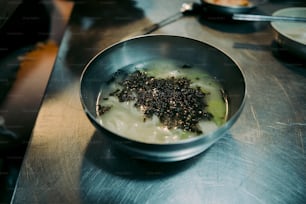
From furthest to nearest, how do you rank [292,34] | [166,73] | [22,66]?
[22,66] → [292,34] → [166,73]

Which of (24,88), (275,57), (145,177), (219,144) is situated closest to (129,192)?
(145,177)

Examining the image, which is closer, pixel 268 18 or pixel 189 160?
pixel 189 160

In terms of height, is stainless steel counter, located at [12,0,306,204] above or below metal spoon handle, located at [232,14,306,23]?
below

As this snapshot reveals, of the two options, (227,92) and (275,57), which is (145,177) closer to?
(227,92)

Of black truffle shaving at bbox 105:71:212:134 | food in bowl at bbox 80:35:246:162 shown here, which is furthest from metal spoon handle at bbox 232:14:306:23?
black truffle shaving at bbox 105:71:212:134

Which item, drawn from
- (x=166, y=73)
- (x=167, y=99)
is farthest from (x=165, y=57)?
(x=167, y=99)

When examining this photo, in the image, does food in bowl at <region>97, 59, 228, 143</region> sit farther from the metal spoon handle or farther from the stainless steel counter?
the metal spoon handle

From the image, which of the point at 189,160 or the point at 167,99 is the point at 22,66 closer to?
the point at 167,99
